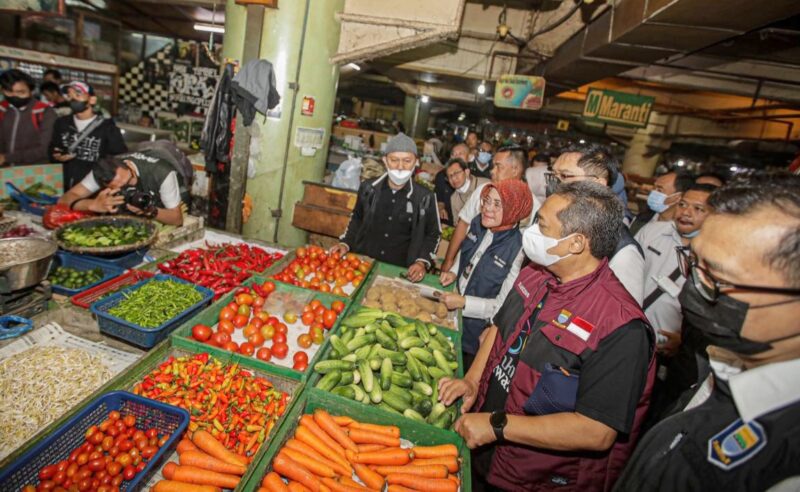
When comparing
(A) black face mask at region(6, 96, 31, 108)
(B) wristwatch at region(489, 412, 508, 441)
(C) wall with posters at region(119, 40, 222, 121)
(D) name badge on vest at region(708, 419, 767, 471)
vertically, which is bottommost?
(B) wristwatch at region(489, 412, 508, 441)

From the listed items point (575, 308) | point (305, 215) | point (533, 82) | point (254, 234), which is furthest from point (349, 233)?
point (533, 82)

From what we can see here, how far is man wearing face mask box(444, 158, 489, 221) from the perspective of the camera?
6.71m

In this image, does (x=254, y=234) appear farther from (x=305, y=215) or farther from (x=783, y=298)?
(x=783, y=298)

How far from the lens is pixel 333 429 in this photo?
2.25 metres

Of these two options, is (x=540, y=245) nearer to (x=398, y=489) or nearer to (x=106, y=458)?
(x=398, y=489)

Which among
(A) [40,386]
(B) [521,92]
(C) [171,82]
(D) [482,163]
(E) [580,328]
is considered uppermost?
(B) [521,92]

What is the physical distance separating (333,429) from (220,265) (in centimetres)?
247

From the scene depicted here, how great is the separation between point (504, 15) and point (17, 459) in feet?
38.2

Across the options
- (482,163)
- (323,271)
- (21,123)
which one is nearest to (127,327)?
(323,271)

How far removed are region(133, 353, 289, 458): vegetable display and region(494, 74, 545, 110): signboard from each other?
29.6 ft

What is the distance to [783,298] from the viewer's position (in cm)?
134

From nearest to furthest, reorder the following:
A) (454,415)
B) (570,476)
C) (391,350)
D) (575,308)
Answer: (575,308) → (570,476) → (454,415) → (391,350)

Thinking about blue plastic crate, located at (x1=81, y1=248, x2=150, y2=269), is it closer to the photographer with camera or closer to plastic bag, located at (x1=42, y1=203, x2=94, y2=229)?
the photographer with camera

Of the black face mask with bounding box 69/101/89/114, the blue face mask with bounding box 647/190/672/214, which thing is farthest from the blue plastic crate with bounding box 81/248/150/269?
the blue face mask with bounding box 647/190/672/214
